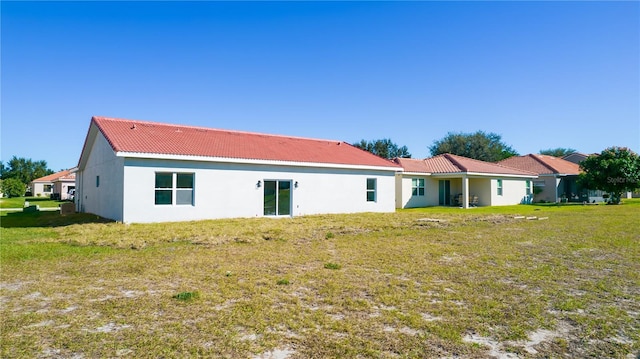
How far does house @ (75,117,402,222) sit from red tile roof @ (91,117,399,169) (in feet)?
0.15

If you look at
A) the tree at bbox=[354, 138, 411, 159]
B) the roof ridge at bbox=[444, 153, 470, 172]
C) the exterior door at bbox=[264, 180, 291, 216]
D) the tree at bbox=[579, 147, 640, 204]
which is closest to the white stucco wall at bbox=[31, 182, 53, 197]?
the tree at bbox=[354, 138, 411, 159]

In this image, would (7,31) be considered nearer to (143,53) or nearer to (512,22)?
(143,53)

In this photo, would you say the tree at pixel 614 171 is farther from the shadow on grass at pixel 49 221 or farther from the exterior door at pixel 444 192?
the shadow on grass at pixel 49 221

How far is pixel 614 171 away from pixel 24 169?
111858 millimetres

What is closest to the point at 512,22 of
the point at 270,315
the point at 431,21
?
the point at 431,21

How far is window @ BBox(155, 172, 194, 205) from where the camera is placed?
Answer: 52.4 ft

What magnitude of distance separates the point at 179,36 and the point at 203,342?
17098mm

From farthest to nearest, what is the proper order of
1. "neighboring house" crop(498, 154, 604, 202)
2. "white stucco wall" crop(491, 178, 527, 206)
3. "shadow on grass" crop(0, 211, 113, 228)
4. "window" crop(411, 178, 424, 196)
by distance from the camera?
"neighboring house" crop(498, 154, 604, 202)
"white stucco wall" crop(491, 178, 527, 206)
"window" crop(411, 178, 424, 196)
"shadow on grass" crop(0, 211, 113, 228)

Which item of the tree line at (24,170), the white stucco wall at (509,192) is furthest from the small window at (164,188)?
the tree line at (24,170)

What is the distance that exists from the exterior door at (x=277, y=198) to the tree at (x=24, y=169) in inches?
3668

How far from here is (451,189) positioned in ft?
100

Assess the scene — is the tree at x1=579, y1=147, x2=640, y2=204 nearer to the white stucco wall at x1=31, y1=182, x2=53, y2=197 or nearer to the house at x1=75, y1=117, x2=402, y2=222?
the house at x1=75, y1=117, x2=402, y2=222

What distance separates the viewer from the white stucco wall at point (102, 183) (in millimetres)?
15883

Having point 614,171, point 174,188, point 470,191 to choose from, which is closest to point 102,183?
point 174,188
